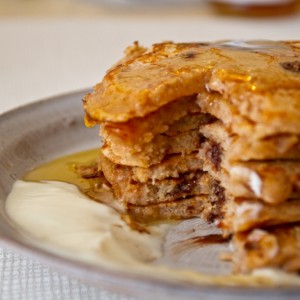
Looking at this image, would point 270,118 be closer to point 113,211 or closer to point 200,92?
point 200,92

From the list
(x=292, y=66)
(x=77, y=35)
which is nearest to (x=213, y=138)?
(x=292, y=66)

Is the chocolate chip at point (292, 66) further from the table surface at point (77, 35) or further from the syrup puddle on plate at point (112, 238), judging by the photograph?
the table surface at point (77, 35)

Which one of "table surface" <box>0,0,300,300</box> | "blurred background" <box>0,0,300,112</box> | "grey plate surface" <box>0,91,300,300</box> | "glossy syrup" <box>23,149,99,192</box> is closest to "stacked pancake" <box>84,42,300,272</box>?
"glossy syrup" <box>23,149,99,192</box>

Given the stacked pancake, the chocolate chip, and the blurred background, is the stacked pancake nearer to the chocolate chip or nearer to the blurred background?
the chocolate chip

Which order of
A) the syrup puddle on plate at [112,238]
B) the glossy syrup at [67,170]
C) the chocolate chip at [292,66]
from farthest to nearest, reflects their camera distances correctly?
the glossy syrup at [67,170]
the chocolate chip at [292,66]
the syrup puddle on plate at [112,238]

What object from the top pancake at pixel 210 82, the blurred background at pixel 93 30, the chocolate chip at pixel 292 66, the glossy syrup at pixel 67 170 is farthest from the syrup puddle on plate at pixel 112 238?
the blurred background at pixel 93 30

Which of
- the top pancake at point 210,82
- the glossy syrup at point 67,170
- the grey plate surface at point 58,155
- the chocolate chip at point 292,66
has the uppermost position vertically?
the chocolate chip at point 292,66
